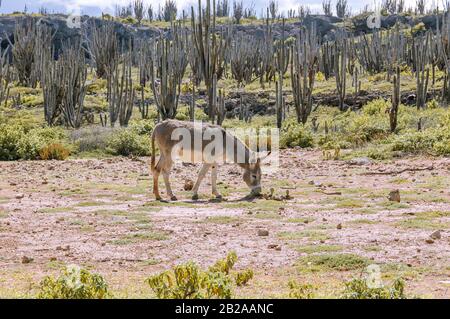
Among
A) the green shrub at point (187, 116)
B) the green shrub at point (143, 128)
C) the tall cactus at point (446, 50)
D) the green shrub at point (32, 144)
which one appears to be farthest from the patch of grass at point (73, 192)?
the tall cactus at point (446, 50)

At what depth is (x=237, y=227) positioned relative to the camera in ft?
32.2

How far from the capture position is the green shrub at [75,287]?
506cm

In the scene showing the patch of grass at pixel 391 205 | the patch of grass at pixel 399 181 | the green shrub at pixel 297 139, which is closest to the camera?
the patch of grass at pixel 391 205

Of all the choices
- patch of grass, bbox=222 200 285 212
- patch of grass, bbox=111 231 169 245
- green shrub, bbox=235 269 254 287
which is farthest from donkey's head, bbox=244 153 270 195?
green shrub, bbox=235 269 254 287

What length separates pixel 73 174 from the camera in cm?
1617

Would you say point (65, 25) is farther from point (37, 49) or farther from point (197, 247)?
point (197, 247)

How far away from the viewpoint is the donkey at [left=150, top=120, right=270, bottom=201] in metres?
12.7

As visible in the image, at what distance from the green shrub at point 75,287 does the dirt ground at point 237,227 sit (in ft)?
2.85

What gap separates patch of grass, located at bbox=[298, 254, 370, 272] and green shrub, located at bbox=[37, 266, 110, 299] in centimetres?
287

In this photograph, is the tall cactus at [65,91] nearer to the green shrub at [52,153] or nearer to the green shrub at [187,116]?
the green shrub at [187,116]

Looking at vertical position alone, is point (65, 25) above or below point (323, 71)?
above

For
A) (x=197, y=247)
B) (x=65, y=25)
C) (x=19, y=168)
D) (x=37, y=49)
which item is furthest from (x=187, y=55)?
(x=65, y=25)

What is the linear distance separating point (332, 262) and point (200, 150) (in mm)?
5619

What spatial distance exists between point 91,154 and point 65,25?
54927 mm
